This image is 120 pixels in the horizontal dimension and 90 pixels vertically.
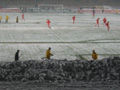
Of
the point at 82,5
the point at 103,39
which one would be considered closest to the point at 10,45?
the point at 103,39

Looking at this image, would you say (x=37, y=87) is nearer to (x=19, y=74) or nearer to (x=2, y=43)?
(x=19, y=74)

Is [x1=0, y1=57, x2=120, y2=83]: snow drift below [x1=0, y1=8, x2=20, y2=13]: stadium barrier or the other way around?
below

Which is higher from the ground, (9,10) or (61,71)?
(9,10)

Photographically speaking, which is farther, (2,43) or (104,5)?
(104,5)

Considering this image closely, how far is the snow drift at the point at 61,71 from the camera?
1411cm

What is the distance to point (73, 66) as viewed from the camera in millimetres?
14789

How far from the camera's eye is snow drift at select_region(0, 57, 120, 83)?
14.1 m

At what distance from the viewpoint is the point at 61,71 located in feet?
47.3

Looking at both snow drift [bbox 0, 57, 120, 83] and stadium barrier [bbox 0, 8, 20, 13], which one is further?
stadium barrier [bbox 0, 8, 20, 13]

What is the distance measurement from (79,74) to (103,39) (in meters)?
14.2

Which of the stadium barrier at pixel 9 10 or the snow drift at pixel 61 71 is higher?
the stadium barrier at pixel 9 10

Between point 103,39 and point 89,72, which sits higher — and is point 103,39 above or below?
above

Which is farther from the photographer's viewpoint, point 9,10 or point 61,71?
point 9,10

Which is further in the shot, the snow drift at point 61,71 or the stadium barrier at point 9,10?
the stadium barrier at point 9,10
